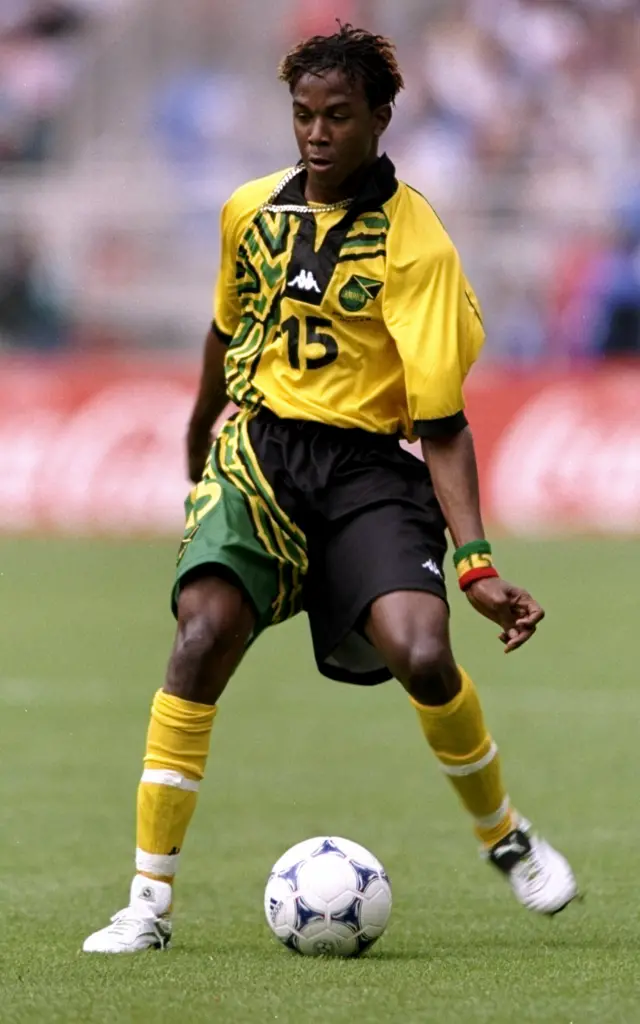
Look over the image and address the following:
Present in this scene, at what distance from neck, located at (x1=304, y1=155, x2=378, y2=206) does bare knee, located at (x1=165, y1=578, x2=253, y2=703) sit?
106 cm

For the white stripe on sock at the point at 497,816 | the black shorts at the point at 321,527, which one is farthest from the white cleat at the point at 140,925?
the white stripe on sock at the point at 497,816

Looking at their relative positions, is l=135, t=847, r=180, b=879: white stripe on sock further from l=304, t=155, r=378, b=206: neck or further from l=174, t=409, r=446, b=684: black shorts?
l=304, t=155, r=378, b=206: neck

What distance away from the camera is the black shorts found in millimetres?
4977

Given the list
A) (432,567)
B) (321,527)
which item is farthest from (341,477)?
(432,567)

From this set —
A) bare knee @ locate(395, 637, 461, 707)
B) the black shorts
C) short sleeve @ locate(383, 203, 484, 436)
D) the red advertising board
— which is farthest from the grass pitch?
the red advertising board

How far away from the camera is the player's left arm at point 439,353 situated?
4.95 metres

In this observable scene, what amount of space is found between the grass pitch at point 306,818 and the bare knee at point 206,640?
0.64m

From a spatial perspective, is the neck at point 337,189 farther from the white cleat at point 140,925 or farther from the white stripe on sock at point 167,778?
the white cleat at point 140,925

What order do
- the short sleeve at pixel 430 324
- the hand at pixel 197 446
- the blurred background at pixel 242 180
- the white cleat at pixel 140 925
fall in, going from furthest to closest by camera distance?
the blurred background at pixel 242 180
the hand at pixel 197 446
the short sleeve at pixel 430 324
the white cleat at pixel 140 925

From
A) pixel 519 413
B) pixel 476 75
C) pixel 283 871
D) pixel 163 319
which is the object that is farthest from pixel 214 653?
pixel 476 75

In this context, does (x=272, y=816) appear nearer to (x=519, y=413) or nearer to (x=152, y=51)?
(x=519, y=413)

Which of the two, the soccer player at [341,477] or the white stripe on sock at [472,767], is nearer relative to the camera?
the soccer player at [341,477]

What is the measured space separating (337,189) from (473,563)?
108cm

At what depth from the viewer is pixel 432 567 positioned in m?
5.01
